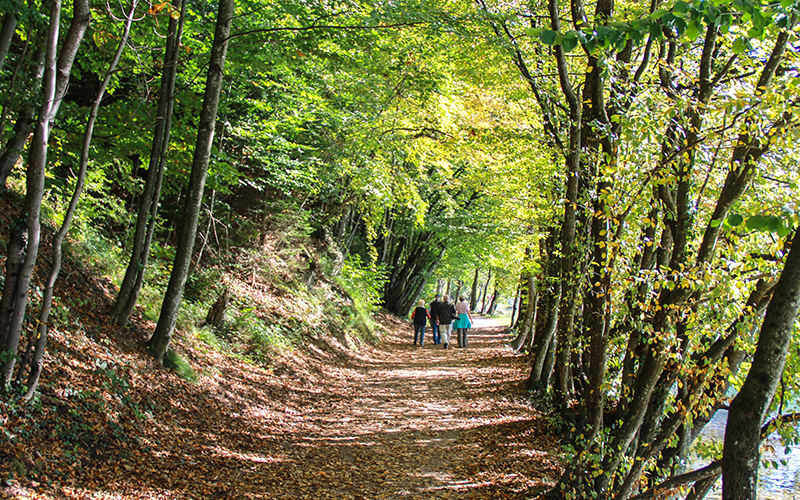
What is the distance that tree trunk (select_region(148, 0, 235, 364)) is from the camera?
7.32 meters

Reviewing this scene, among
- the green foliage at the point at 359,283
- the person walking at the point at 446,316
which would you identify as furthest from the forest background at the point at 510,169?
the person walking at the point at 446,316

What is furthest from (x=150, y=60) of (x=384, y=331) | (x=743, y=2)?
(x=384, y=331)

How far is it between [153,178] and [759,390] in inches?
286

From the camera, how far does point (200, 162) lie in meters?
7.38

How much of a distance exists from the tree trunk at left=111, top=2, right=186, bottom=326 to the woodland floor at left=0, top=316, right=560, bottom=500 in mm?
856

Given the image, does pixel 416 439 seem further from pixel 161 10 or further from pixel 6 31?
pixel 6 31

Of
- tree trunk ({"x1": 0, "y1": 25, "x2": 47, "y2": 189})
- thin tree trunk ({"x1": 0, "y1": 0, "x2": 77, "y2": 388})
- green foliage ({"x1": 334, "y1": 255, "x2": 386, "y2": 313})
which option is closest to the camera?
thin tree trunk ({"x1": 0, "y1": 0, "x2": 77, "y2": 388})

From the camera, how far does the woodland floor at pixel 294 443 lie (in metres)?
4.76

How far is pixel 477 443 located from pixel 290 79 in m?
8.16

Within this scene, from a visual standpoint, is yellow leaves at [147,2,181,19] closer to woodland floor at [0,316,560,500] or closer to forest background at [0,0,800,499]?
forest background at [0,0,800,499]

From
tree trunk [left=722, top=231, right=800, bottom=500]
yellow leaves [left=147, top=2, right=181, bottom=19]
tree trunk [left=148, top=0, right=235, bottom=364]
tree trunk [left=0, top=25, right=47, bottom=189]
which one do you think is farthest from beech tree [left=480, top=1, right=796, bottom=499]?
tree trunk [left=0, top=25, right=47, bottom=189]

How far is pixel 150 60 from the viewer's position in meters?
7.83

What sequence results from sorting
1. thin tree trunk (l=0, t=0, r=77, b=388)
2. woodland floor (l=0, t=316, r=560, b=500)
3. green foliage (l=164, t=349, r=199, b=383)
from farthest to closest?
1. green foliage (l=164, t=349, r=199, b=383)
2. woodland floor (l=0, t=316, r=560, b=500)
3. thin tree trunk (l=0, t=0, r=77, b=388)

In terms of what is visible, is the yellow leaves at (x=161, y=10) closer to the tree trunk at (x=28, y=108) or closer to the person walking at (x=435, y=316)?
the tree trunk at (x=28, y=108)
